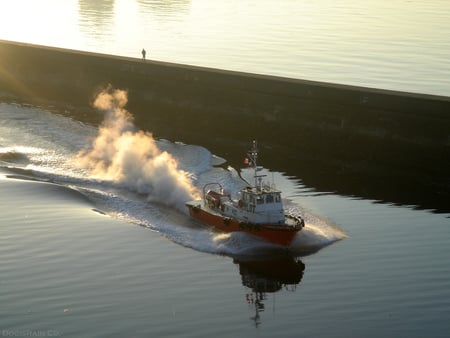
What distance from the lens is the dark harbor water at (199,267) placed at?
29.1 m

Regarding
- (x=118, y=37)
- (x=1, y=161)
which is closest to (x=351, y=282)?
(x=1, y=161)

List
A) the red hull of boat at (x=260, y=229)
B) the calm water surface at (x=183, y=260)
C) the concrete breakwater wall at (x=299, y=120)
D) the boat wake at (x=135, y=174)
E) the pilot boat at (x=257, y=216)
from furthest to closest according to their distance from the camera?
the concrete breakwater wall at (x=299, y=120) < the boat wake at (x=135, y=174) < the pilot boat at (x=257, y=216) < the red hull of boat at (x=260, y=229) < the calm water surface at (x=183, y=260)

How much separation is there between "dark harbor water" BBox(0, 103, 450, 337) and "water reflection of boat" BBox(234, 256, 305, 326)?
77 mm

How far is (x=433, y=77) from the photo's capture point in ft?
249

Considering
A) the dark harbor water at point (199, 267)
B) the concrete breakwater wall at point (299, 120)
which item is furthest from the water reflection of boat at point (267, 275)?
the concrete breakwater wall at point (299, 120)

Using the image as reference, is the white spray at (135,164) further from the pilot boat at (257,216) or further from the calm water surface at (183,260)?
the pilot boat at (257,216)

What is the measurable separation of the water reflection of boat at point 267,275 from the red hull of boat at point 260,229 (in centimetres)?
100

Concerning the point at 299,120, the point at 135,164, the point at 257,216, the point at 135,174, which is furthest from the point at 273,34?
the point at 257,216

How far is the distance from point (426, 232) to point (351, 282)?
7.97 m

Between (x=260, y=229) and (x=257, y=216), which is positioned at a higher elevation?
(x=257, y=216)

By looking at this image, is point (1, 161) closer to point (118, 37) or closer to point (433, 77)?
point (433, 77)

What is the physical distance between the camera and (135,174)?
155 ft

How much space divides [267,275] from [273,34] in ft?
244

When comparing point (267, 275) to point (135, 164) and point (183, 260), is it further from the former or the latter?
point (135, 164)
